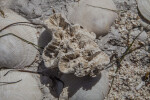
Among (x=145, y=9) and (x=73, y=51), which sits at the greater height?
(x=145, y=9)

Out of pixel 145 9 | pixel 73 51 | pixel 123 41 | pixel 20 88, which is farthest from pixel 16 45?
pixel 145 9

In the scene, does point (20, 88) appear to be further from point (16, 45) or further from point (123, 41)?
point (123, 41)

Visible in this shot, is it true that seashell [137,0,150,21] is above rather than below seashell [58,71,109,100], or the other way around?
A: above

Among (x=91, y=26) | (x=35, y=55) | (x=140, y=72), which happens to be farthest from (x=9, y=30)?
(x=140, y=72)

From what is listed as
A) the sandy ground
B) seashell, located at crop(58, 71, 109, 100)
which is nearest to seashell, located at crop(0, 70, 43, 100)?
seashell, located at crop(58, 71, 109, 100)

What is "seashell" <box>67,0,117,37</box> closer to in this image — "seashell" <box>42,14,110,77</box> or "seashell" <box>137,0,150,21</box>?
"seashell" <box>42,14,110,77</box>

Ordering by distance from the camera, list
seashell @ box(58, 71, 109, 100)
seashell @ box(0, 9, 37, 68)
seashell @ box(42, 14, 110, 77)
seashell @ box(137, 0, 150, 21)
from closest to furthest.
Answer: seashell @ box(42, 14, 110, 77)
seashell @ box(58, 71, 109, 100)
seashell @ box(0, 9, 37, 68)
seashell @ box(137, 0, 150, 21)
